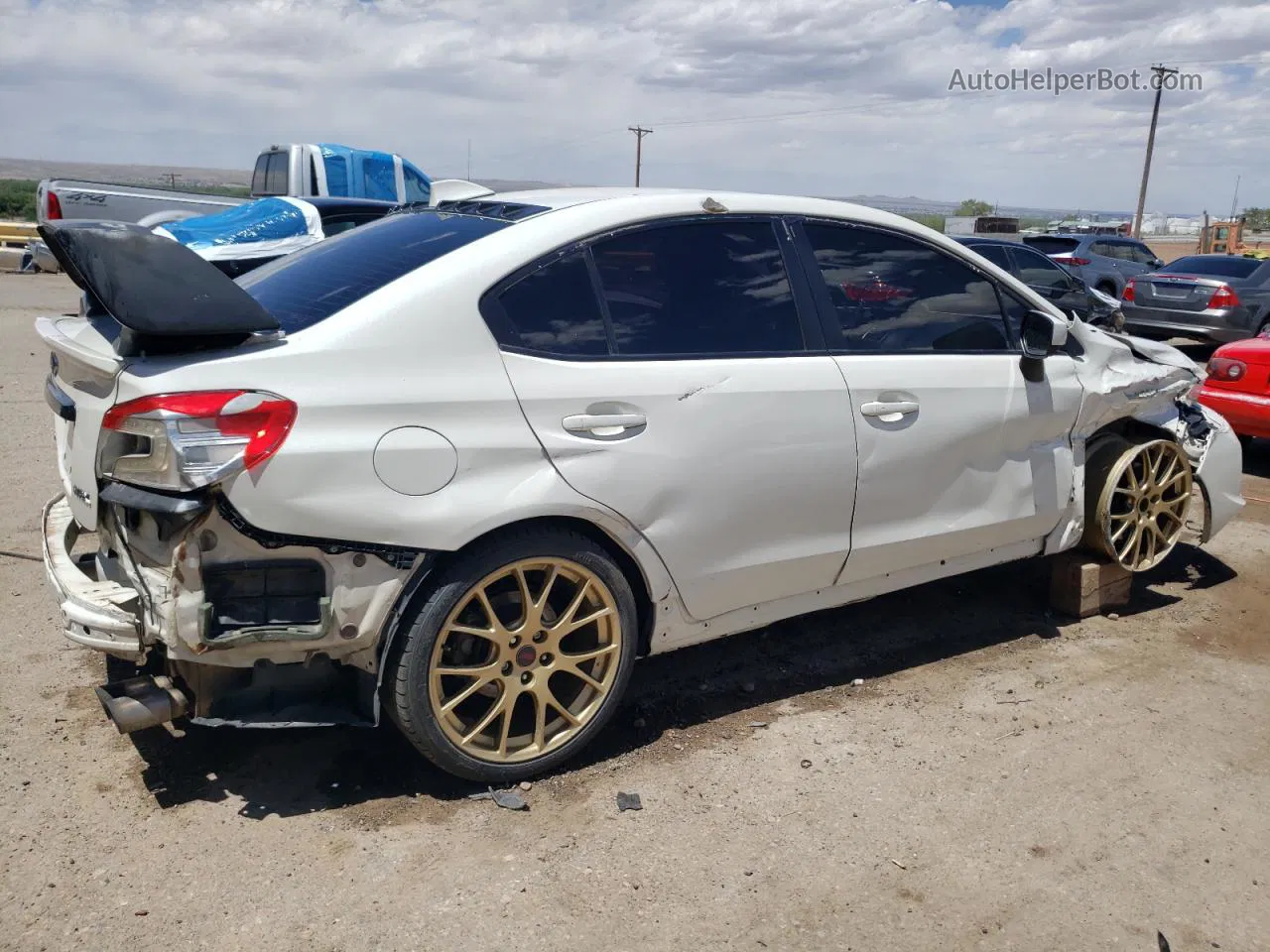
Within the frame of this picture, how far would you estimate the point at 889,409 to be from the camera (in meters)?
3.88

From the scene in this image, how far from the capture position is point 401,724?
3197 mm

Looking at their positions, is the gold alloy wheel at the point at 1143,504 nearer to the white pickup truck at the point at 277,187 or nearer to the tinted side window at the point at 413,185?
the white pickup truck at the point at 277,187

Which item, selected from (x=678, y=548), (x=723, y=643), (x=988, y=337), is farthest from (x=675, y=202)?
(x=723, y=643)

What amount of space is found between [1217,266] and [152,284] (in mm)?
16128

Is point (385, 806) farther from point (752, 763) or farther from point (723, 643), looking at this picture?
point (723, 643)

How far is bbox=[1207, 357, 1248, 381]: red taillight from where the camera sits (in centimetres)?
747

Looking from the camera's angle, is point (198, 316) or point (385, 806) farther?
point (385, 806)

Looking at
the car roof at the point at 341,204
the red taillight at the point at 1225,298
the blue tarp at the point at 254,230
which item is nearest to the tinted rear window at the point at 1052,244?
the red taillight at the point at 1225,298

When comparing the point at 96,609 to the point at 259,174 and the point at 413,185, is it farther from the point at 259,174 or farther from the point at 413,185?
the point at 259,174

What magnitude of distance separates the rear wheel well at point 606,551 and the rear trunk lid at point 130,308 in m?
0.81

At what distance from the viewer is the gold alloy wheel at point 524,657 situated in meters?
3.25

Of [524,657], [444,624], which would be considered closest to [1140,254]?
[524,657]

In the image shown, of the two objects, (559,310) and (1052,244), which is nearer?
(559,310)

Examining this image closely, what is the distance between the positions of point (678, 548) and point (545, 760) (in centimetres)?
78
